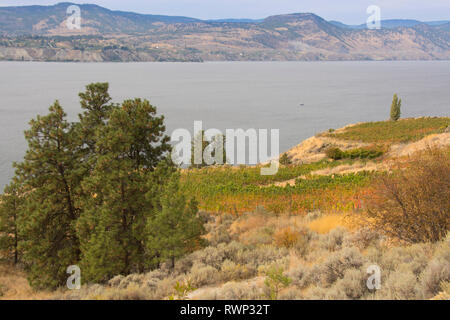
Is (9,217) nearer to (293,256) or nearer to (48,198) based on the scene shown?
(48,198)

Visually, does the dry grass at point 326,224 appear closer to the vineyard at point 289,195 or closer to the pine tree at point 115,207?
the vineyard at point 289,195

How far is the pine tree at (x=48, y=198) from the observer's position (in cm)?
1322

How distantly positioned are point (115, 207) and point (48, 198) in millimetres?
3158

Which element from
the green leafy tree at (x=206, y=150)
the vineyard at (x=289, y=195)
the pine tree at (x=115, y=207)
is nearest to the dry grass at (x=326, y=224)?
the vineyard at (x=289, y=195)

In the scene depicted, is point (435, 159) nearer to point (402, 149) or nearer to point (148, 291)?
point (148, 291)

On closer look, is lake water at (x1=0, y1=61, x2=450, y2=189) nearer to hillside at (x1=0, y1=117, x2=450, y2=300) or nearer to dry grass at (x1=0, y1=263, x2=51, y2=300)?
dry grass at (x1=0, y1=263, x2=51, y2=300)

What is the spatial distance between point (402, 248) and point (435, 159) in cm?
266

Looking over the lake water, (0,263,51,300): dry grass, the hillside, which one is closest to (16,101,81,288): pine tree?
(0,263,51,300): dry grass

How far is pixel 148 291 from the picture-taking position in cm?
880

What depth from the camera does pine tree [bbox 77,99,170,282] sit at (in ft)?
38.9

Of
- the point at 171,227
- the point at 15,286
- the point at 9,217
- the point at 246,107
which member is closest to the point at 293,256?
the point at 171,227

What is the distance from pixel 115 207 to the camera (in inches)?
481
